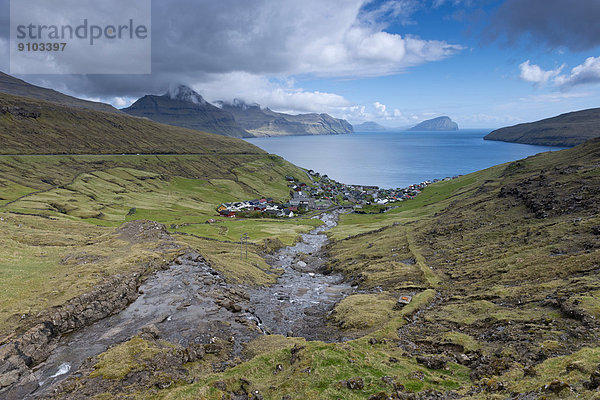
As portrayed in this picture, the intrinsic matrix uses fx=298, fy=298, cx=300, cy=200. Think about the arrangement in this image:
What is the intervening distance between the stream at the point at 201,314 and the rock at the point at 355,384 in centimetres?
1328

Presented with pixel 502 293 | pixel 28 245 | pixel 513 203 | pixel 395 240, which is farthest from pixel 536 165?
pixel 28 245

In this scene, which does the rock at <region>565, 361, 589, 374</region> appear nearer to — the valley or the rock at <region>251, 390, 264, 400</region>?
the valley

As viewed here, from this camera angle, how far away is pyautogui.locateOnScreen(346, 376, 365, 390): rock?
22.9m

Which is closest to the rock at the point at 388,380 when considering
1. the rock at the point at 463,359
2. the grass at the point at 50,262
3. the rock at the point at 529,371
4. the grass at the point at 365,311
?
the rock at the point at 463,359

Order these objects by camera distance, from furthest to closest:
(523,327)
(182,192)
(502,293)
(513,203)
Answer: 1. (182,192)
2. (513,203)
3. (502,293)
4. (523,327)

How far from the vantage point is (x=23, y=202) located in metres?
106

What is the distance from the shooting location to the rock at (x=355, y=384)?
22.9m

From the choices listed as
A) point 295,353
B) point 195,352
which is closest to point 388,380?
point 295,353

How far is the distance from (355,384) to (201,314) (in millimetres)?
23786

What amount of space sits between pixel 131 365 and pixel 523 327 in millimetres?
38075

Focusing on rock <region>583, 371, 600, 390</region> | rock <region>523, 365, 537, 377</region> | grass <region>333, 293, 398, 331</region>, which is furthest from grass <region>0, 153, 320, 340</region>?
rock <region>583, 371, 600, 390</region>

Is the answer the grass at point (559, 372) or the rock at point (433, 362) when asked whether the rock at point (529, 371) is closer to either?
the grass at point (559, 372)

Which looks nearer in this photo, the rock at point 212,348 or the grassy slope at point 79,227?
the rock at point 212,348

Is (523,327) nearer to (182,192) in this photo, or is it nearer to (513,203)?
(513,203)
